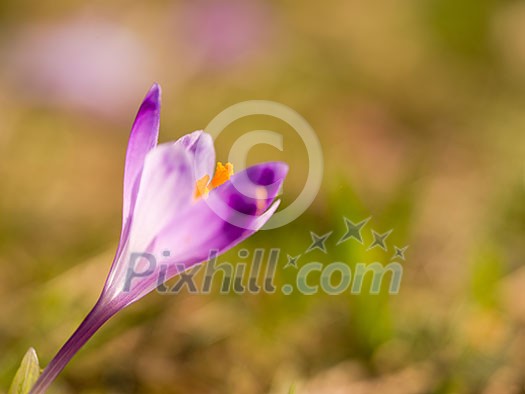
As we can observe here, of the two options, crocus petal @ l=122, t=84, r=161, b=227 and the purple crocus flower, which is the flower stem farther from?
crocus petal @ l=122, t=84, r=161, b=227

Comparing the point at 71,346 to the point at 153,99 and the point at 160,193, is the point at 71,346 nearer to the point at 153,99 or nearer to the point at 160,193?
the point at 160,193

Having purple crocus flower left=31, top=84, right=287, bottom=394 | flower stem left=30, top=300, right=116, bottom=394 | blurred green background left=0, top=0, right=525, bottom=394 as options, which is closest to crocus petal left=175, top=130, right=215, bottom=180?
purple crocus flower left=31, top=84, right=287, bottom=394

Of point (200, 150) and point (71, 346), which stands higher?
point (200, 150)

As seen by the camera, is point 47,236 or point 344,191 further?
point 47,236

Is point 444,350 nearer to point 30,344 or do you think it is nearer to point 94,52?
point 30,344

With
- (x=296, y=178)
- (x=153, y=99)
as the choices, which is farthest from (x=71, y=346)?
(x=296, y=178)

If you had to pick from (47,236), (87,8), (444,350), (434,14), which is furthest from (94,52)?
(444,350)

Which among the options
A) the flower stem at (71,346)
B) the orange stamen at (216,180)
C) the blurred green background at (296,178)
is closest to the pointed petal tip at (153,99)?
the orange stamen at (216,180)
